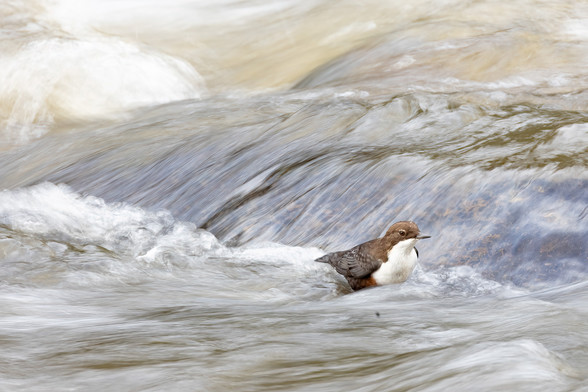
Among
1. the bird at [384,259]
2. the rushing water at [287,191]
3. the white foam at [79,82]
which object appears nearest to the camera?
the rushing water at [287,191]

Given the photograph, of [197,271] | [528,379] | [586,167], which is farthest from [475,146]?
[528,379]

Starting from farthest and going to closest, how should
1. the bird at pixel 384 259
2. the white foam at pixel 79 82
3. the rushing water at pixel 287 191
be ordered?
the white foam at pixel 79 82 < the bird at pixel 384 259 < the rushing water at pixel 287 191

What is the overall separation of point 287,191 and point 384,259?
1551 mm

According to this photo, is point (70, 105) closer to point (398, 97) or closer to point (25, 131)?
point (25, 131)

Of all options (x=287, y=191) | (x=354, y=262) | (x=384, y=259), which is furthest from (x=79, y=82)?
(x=384, y=259)

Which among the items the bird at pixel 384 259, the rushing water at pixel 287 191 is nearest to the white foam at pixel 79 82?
the rushing water at pixel 287 191

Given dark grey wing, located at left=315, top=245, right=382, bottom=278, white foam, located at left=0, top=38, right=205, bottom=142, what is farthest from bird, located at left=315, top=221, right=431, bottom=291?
white foam, located at left=0, top=38, right=205, bottom=142

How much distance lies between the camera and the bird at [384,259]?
16.5ft

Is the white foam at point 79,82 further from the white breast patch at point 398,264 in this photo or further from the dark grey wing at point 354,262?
the white breast patch at point 398,264

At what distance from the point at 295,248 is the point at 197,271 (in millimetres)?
696

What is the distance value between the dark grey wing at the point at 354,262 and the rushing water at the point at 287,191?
191 mm

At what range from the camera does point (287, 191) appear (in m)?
6.45

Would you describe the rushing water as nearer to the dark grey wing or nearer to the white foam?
the white foam

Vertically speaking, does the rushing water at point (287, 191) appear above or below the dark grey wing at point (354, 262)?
above
